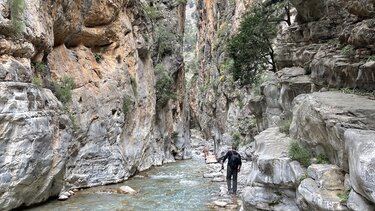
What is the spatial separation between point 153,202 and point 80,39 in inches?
417

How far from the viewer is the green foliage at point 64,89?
15.7 m

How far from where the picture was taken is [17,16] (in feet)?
40.5

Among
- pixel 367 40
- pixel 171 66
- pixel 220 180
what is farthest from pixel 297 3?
pixel 171 66

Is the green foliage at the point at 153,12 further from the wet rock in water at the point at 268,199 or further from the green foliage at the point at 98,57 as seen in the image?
the wet rock in water at the point at 268,199

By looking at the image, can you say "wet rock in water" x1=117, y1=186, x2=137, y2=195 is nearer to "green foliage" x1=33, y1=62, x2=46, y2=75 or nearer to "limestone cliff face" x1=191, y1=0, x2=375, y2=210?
"limestone cliff face" x1=191, y1=0, x2=375, y2=210

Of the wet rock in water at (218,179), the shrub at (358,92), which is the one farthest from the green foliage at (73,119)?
the shrub at (358,92)

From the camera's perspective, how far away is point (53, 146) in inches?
520

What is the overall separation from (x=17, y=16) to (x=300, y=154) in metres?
10.0

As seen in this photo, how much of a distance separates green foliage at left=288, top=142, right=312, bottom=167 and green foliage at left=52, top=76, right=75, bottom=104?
10.1 m

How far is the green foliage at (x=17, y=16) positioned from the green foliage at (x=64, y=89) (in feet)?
12.2

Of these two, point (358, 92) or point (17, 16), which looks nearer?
point (358, 92)

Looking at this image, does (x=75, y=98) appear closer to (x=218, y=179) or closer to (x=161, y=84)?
(x=218, y=179)

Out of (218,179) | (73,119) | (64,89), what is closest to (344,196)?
(218,179)

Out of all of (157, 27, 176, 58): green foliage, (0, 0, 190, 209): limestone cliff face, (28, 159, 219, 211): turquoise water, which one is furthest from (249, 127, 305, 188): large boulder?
(157, 27, 176, 58): green foliage
